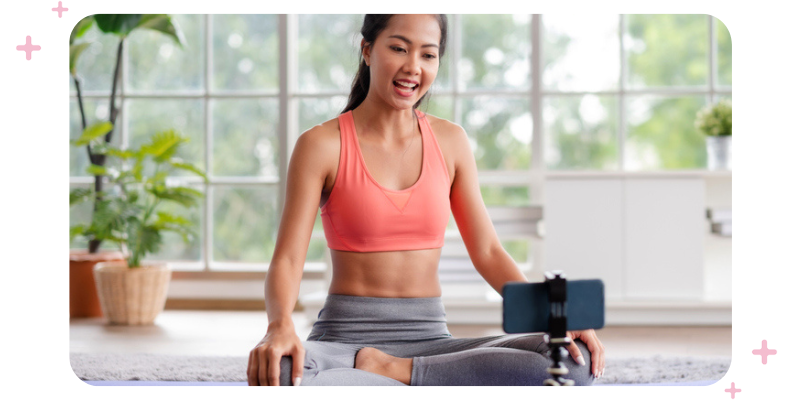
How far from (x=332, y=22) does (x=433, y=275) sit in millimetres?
2913

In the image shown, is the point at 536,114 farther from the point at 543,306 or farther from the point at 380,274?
the point at 543,306

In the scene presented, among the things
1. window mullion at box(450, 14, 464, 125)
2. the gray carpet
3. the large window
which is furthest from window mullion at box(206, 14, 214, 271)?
the gray carpet

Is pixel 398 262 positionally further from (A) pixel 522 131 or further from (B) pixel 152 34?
(B) pixel 152 34

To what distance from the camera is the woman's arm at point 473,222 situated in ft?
5.07

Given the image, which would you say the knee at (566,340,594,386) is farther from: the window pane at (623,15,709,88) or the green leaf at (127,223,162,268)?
the window pane at (623,15,709,88)

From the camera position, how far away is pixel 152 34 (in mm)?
4188

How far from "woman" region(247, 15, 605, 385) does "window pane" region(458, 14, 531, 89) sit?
240 centimetres

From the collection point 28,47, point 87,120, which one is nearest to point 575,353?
point 28,47

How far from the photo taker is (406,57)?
1.47 metres

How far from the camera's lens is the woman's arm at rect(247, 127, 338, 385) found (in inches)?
45.8

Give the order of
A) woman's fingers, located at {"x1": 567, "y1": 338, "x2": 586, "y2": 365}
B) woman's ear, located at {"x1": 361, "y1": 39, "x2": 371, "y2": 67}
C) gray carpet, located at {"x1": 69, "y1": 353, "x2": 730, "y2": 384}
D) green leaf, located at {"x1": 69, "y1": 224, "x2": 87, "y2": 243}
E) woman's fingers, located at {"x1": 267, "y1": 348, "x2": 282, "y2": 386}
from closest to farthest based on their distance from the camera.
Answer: woman's fingers, located at {"x1": 267, "y1": 348, "x2": 282, "y2": 386} → woman's fingers, located at {"x1": 567, "y1": 338, "x2": 586, "y2": 365} → woman's ear, located at {"x1": 361, "y1": 39, "x2": 371, "y2": 67} → gray carpet, located at {"x1": 69, "y1": 353, "x2": 730, "y2": 384} → green leaf, located at {"x1": 69, "y1": 224, "x2": 87, "y2": 243}

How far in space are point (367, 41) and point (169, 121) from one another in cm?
292

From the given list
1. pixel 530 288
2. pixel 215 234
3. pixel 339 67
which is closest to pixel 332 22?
pixel 339 67
